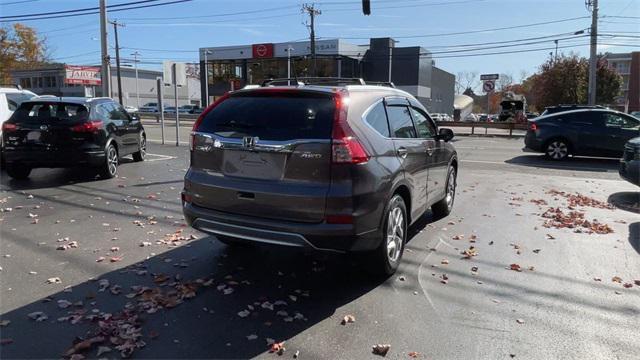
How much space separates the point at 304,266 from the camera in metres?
5.19

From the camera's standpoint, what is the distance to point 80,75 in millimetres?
64062

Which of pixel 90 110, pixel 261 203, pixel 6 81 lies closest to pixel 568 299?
pixel 261 203

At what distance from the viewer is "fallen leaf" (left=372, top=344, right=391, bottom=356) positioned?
11.3 feet

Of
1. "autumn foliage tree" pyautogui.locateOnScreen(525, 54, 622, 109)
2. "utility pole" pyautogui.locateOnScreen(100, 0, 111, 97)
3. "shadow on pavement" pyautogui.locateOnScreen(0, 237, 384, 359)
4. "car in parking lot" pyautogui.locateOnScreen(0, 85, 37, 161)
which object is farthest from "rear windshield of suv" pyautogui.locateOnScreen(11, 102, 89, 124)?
"autumn foliage tree" pyautogui.locateOnScreen(525, 54, 622, 109)

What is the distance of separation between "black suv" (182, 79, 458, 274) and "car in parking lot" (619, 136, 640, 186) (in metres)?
6.01

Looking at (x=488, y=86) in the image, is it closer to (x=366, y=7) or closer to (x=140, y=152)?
(x=366, y=7)

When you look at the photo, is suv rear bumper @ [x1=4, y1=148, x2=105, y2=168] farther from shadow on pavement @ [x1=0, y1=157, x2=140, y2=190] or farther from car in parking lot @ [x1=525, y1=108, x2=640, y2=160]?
car in parking lot @ [x1=525, y1=108, x2=640, y2=160]

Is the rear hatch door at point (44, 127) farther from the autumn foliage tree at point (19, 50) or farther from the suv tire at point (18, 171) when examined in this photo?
the autumn foliage tree at point (19, 50)

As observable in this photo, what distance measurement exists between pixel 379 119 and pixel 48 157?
23.5 ft

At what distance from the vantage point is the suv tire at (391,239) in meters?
4.58

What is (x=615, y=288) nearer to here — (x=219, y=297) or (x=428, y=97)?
(x=219, y=297)

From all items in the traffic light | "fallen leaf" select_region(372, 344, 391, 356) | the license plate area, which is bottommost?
"fallen leaf" select_region(372, 344, 391, 356)

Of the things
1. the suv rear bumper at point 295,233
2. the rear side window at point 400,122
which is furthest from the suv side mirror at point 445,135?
the suv rear bumper at point 295,233

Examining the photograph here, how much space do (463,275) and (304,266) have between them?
5.21 ft
